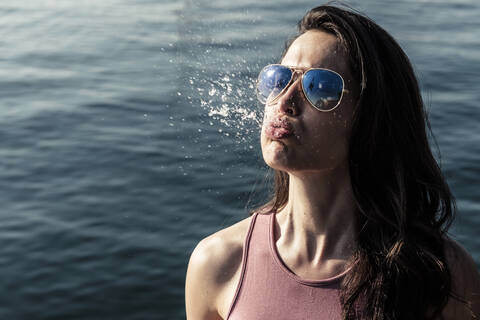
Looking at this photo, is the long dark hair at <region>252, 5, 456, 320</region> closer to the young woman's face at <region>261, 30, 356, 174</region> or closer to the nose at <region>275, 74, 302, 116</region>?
the young woman's face at <region>261, 30, 356, 174</region>

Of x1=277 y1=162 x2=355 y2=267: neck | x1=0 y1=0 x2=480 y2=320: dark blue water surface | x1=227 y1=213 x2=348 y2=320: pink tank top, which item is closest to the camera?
x1=227 y1=213 x2=348 y2=320: pink tank top

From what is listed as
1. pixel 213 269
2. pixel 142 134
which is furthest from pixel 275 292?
pixel 142 134

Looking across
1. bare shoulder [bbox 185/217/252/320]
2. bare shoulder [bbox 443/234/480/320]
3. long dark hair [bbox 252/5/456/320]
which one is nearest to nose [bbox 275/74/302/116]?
long dark hair [bbox 252/5/456/320]

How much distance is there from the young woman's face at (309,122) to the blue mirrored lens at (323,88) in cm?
2

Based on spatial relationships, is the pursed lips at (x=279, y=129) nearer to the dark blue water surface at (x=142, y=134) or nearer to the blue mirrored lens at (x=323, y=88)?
the blue mirrored lens at (x=323, y=88)

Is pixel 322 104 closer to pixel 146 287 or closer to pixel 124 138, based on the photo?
pixel 146 287

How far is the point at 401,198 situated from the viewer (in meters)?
2.65

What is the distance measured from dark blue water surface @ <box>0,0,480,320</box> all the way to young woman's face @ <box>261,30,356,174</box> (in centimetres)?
408

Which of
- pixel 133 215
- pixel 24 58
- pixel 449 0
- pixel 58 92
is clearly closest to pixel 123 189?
pixel 133 215

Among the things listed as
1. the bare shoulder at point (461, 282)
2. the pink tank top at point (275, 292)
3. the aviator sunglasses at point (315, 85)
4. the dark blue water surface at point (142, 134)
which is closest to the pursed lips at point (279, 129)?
the aviator sunglasses at point (315, 85)

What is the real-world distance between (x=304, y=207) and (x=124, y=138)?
6.96 metres

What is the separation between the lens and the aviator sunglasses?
2.57 meters

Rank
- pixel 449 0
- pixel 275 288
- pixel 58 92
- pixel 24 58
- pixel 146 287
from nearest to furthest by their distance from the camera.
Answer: pixel 275 288 < pixel 146 287 < pixel 58 92 < pixel 24 58 < pixel 449 0

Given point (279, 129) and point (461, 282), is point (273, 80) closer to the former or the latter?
point (279, 129)
